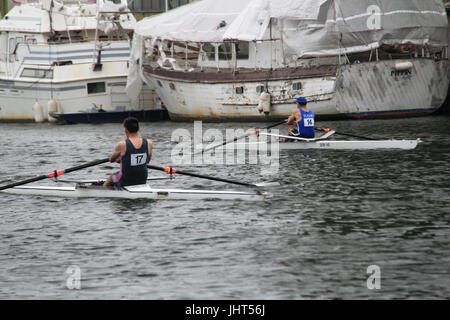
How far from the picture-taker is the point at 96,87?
4500cm

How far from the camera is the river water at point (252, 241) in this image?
10.6 metres

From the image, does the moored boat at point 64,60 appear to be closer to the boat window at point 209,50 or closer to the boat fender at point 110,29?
the boat fender at point 110,29

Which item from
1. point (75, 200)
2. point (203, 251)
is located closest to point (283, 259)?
point (203, 251)

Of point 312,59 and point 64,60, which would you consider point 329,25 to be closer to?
point 312,59

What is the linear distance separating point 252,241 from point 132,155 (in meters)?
4.14

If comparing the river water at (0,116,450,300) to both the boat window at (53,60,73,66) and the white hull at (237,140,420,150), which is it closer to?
the white hull at (237,140,420,150)

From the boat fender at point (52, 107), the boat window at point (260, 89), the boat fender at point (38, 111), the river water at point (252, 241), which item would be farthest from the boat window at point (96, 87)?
the river water at point (252, 241)

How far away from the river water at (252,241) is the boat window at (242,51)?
785 inches

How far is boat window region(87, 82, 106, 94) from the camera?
1769 inches

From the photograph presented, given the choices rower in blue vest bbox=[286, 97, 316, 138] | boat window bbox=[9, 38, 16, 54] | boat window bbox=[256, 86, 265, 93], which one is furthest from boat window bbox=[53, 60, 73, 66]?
rower in blue vest bbox=[286, 97, 316, 138]

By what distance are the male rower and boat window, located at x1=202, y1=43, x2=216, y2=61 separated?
2496 centimetres

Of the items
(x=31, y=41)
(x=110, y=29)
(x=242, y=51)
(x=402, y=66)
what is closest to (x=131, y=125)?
(x=402, y=66)
